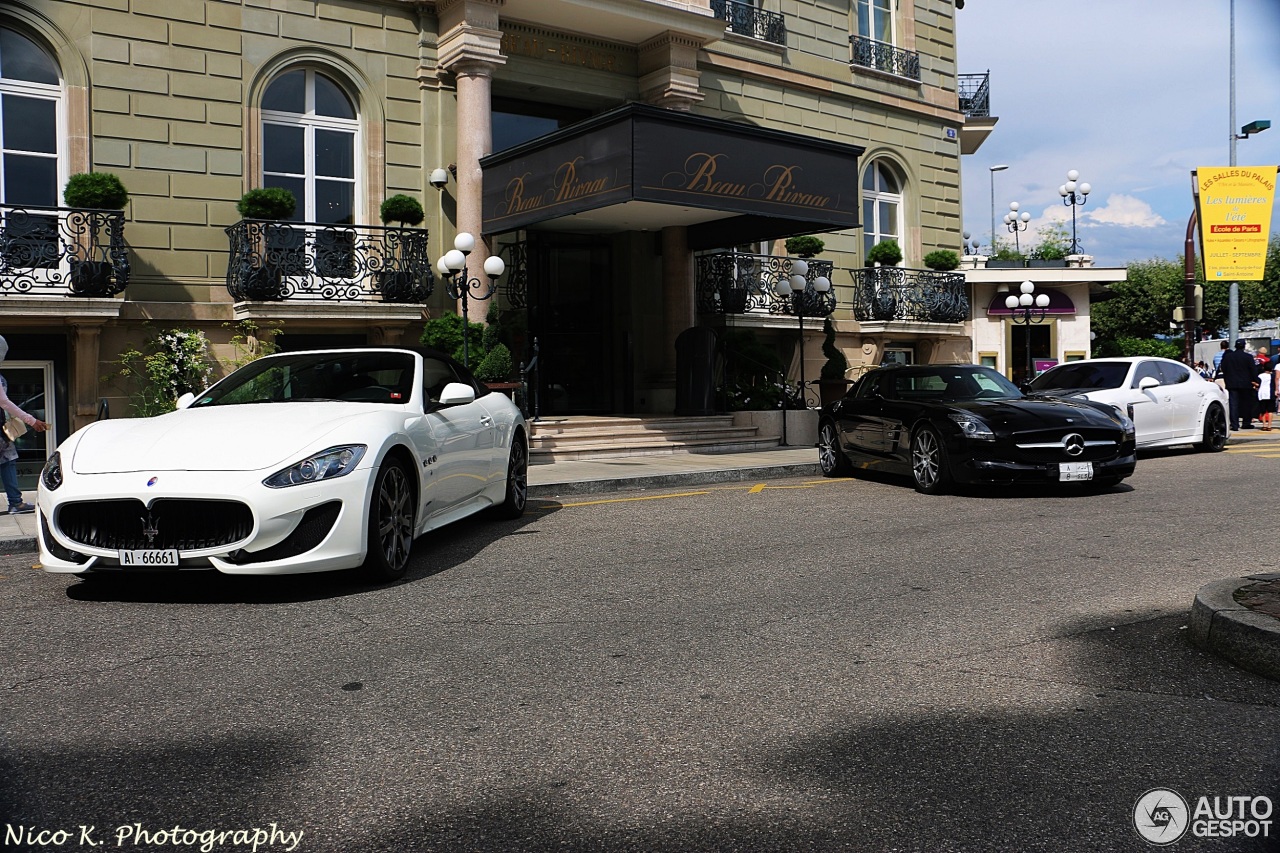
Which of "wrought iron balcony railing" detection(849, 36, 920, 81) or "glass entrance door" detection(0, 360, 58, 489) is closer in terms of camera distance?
"glass entrance door" detection(0, 360, 58, 489)

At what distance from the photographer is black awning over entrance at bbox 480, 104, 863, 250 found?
15000mm

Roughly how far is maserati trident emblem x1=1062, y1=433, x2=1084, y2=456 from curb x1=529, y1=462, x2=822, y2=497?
4.21 meters

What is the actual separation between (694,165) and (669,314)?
217 inches

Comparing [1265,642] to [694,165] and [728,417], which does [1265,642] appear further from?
[728,417]

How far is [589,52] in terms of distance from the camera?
20.1m

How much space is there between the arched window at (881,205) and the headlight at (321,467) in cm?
2047

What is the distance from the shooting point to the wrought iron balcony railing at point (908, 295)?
24891 mm

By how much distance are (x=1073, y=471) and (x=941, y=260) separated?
15708mm

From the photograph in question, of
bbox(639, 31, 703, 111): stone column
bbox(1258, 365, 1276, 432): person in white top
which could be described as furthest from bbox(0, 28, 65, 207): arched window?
bbox(1258, 365, 1276, 432): person in white top

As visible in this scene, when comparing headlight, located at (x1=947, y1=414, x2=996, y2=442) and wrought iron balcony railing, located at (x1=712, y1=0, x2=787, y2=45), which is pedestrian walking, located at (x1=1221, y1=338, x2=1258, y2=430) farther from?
headlight, located at (x1=947, y1=414, x2=996, y2=442)

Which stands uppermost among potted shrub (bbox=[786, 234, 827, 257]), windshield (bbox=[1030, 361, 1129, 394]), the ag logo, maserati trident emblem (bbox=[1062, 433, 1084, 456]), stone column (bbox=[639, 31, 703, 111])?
stone column (bbox=[639, 31, 703, 111])

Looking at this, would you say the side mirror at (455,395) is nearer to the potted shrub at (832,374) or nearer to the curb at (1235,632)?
the curb at (1235,632)

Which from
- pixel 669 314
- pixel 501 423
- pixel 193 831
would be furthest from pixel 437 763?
pixel 669 314

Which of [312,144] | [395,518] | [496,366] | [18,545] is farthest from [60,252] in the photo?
[395,518]
